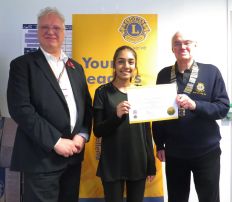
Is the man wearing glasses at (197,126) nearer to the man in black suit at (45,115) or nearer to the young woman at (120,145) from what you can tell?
the young woman at (120,145)

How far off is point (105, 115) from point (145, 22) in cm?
125

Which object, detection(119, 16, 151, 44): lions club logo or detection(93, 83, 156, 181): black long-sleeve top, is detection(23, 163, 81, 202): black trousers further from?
detection(119, 16, 151, 44): lions club logo

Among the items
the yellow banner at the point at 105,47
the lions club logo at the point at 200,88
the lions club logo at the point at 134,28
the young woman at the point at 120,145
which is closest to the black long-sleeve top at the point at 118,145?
the young woman at the point at 120,145

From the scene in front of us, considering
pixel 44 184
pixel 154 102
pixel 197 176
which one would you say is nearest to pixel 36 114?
pixel 44 184

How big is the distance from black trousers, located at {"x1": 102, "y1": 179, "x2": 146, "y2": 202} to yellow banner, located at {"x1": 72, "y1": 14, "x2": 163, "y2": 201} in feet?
2.55

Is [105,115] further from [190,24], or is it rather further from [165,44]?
[190,24]

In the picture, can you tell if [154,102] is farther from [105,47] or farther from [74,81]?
[105,47]

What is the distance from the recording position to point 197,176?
1969mm

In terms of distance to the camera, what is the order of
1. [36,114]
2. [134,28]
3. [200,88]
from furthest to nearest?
[134,28], [200,88], [36,114]

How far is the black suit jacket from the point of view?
164cm

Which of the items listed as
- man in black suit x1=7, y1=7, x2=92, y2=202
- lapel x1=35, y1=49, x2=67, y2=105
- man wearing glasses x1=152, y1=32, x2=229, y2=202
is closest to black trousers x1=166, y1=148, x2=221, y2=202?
man wearing glasses x1=152, y1=32, x2=229, y2=202

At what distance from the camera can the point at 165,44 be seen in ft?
9.08

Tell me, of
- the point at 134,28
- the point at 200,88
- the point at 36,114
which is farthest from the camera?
the point at 134,28

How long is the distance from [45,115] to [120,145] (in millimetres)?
568
